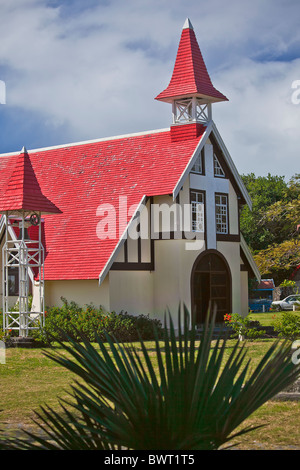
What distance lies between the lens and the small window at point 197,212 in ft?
84.9

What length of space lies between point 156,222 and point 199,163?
119 inches

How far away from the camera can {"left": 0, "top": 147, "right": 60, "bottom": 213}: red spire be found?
Answer: 2081 cm

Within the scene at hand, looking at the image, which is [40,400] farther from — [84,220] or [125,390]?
[84,220]

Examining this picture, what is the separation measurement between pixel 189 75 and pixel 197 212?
5.42 m

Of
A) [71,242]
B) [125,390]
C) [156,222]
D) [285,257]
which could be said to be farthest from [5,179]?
[125,390]

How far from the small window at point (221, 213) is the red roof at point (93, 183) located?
2.67m

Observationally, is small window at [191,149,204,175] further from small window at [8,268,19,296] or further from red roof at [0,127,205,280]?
small window at [8,268,19,296]

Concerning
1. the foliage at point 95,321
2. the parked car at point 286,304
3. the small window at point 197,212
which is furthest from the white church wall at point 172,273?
the parked car at point 286,304

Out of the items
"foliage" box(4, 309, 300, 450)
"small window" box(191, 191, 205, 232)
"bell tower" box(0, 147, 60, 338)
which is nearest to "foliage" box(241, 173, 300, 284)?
"small window" box(191, 191, 205, 232)

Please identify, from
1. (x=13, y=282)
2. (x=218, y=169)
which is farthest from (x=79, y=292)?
(x=218, y=169)

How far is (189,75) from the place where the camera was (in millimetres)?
26703

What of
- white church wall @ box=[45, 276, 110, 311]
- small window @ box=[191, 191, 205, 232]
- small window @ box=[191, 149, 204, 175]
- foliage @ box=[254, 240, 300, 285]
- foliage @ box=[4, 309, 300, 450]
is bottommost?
foliage @ box=[4, 309, 300, 450]

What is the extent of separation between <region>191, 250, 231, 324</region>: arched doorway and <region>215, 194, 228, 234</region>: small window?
3.77 feet

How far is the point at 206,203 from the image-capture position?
86.3 feet
